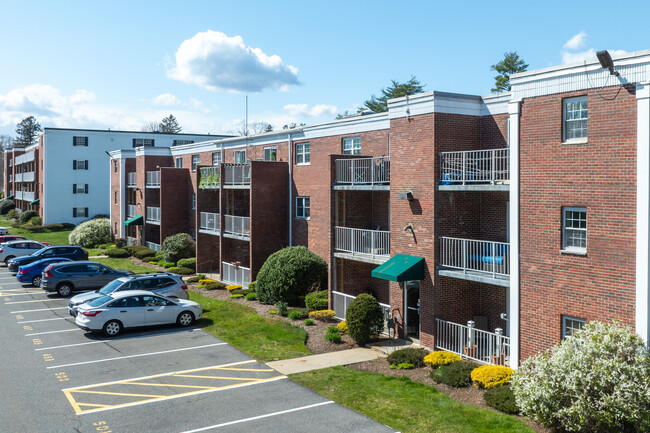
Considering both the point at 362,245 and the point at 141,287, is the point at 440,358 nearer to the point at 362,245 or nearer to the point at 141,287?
the point at 362,245

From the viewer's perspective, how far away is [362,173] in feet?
80.5

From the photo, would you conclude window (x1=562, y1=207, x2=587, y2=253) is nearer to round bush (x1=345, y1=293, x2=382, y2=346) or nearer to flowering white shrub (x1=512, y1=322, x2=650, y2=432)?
flowering white shrub (x1=512, y1=322, x2=650, y2=432)

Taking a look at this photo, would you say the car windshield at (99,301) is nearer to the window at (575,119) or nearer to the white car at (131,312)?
the white car at (131,312)

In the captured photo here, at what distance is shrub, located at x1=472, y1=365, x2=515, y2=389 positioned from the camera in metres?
15.1

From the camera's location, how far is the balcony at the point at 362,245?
22562mm

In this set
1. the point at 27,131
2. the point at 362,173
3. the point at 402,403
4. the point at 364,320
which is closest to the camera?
the point at 402,403

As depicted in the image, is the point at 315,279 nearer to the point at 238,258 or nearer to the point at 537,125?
Result: the point at 238,258

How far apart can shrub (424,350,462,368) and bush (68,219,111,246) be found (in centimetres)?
4281

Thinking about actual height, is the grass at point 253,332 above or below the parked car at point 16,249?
below

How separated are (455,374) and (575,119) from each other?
7658 mm

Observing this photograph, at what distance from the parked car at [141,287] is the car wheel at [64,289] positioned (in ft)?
15.8

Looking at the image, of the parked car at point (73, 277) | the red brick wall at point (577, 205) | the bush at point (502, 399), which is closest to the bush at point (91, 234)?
the parked car at point (73, 277)

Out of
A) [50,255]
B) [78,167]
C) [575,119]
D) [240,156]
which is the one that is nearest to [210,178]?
[240,156]

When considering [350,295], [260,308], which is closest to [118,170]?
[260,308]
